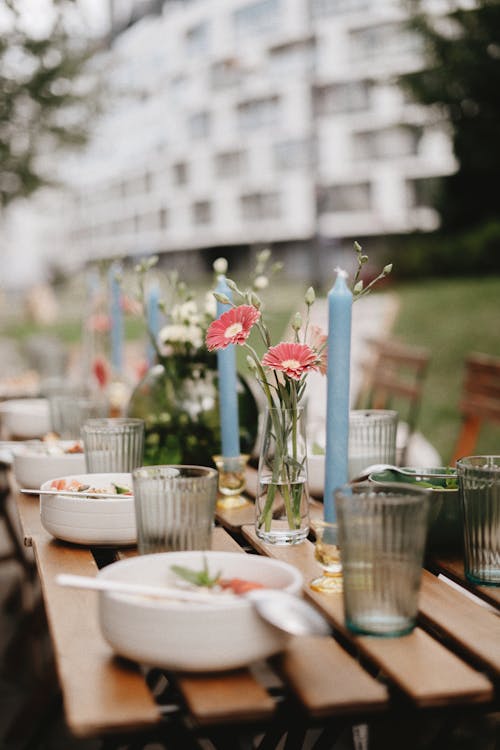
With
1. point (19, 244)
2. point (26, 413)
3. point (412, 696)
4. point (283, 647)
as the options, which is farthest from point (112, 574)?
point (19, 244)

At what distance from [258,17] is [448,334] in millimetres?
21862

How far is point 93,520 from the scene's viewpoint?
117 centimetres

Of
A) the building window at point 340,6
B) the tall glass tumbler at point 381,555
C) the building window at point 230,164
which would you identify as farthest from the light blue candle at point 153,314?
A: the building window at point 230,164

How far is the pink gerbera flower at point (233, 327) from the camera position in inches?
42.9

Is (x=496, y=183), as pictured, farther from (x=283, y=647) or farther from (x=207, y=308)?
(x=283, y=647)

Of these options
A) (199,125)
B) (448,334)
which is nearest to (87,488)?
(448,334)

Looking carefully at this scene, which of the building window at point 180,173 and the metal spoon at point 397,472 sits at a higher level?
the building window at point 180,173

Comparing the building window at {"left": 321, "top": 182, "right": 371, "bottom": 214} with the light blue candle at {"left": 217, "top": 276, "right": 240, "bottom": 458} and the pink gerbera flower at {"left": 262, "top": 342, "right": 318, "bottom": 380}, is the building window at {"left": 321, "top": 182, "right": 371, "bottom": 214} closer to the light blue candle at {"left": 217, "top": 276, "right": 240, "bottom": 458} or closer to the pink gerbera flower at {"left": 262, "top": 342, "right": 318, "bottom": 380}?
the light blue candle at {"left": 217, "top": 276, "right": 240, "bottom": 458}

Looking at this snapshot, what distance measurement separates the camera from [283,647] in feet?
2.60

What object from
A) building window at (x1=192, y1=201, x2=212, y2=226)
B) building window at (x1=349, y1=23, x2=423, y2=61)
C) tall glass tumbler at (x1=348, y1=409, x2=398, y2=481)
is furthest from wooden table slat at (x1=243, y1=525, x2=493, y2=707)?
building window at (x1=192, y1=201, x2=212, y2=226)

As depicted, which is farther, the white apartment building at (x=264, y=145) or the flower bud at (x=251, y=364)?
the white apartment building at (x=264, y=145)

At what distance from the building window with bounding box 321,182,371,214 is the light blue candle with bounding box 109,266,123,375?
28.1 meters

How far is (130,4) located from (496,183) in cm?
473

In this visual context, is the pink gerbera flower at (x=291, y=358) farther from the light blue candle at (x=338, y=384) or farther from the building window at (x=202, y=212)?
→ the building window at (x=202, y=212)
